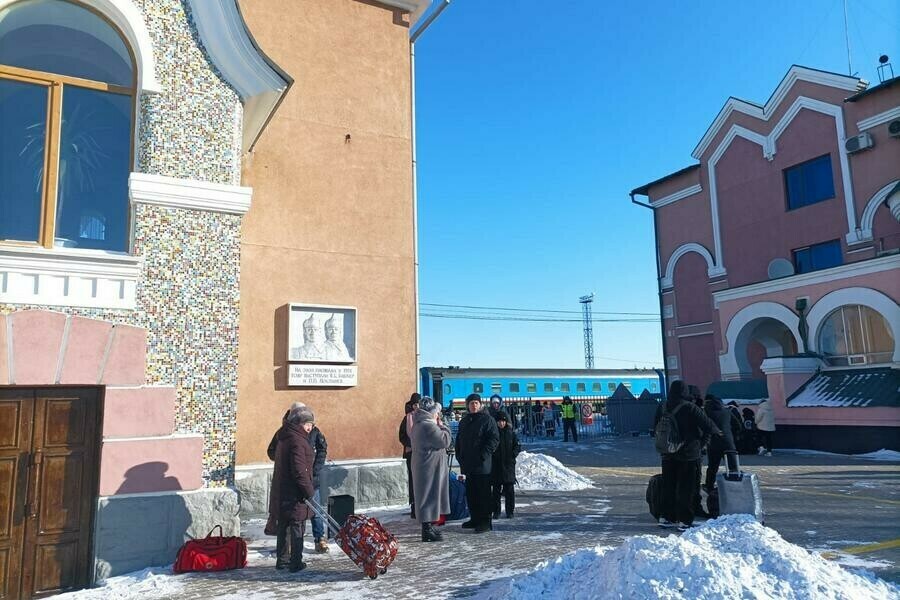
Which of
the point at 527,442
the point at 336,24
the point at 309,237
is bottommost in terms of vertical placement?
the point at 527,442

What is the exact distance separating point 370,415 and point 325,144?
4.39 meters

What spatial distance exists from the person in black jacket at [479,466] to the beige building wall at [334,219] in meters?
2.44

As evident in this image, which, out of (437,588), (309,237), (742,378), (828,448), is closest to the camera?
(437,588)

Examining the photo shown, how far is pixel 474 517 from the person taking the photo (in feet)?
26.2

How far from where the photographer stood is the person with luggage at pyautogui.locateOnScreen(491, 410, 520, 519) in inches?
339

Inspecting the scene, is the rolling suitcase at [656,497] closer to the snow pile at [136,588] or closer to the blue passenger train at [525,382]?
the snow pile at [136,588]

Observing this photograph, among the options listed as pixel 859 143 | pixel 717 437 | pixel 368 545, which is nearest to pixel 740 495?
pixel 717 437

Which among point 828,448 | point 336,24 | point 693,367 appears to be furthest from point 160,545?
point 693,367

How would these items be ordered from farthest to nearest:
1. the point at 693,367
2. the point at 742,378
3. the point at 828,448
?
the point at 693,367 → the point at 742,378 → the point at 828,448

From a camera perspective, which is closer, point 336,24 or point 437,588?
point 437,588

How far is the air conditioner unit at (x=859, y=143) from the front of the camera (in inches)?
781

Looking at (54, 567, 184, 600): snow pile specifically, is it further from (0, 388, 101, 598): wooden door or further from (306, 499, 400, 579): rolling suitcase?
(306, 499, 400, 579): rolling suitcase

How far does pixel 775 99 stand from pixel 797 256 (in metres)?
5.68

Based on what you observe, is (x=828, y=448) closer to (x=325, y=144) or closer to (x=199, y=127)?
(x=325, y=144)
